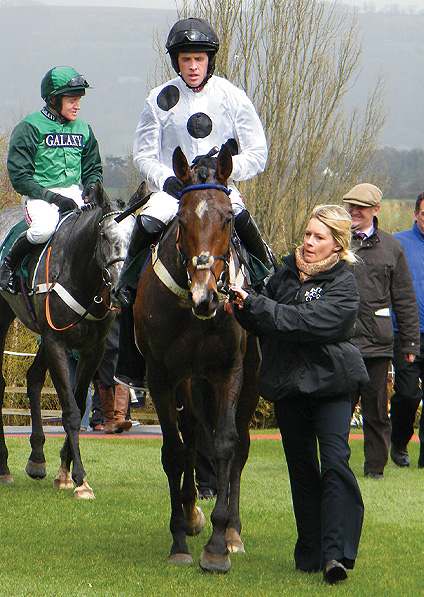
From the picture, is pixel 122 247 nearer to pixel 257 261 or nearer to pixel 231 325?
pixel 257 261

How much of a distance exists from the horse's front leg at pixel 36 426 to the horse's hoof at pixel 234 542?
9.61ft

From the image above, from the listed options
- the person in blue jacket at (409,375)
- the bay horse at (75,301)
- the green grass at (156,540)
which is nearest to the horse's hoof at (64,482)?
the bay horse at (75,301)

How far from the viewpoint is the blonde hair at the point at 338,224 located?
4352 mm

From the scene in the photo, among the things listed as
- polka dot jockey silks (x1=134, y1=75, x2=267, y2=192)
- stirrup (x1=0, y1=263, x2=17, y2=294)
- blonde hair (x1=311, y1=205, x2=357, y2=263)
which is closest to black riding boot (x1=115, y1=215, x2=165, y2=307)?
polka dot jockey silks (x1=134, y1=75, x2=267, y2=192)

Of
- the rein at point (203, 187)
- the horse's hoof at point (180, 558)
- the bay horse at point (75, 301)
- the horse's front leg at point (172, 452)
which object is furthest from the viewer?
the bay horse at point (75, 301)

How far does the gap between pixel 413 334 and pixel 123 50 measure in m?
62.6

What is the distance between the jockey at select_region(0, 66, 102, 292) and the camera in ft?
23.7

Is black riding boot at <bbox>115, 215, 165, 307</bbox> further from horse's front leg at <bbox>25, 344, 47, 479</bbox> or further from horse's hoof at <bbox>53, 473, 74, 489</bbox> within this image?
horse's front leg at <bbox>25, 344, 47, 479</bbox>

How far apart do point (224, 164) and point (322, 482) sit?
1700mm

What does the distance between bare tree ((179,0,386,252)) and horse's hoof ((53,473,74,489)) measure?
1357 cm

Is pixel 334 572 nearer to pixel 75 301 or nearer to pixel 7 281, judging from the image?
pixel 75 301

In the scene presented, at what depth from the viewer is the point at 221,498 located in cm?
445

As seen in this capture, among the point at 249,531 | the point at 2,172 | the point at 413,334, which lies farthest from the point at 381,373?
the point at 2,172

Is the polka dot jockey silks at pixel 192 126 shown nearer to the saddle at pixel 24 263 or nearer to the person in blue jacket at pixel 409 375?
the saddle at pixel 24 263
